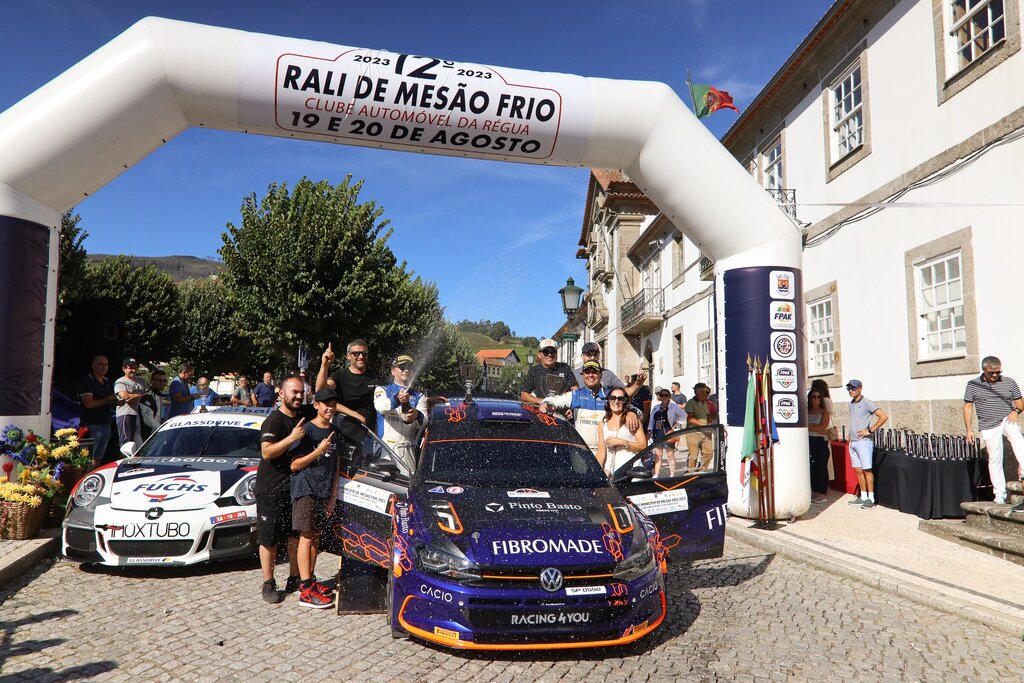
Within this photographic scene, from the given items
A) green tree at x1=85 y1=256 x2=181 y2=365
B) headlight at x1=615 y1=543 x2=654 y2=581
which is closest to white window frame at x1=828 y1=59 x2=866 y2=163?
headlight at x1=615 y1=543 x2=654 y2=581

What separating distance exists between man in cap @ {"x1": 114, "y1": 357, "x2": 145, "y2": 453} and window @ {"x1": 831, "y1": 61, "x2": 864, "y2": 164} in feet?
40.1

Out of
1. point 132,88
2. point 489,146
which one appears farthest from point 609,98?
point 132,88

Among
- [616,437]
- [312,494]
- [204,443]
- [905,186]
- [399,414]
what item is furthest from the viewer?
[905,186]

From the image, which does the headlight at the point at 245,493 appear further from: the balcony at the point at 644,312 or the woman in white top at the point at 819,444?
the balcony at the point at 644,312

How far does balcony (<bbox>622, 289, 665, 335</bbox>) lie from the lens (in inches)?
944

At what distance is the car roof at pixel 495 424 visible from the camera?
5.43m

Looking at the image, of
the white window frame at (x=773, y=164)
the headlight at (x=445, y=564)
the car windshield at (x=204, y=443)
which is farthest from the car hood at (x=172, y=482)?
the white window frame at (x=773, y=164)

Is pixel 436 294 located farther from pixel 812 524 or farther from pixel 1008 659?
pixel 1008 659

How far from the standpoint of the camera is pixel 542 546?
3930 millimetres

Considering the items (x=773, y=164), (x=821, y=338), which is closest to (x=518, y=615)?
(x=821, y=338)

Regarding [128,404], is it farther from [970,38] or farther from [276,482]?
[970,38]

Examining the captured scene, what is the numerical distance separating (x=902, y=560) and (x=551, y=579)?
4.18 m

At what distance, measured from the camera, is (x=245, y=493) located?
5797 millimetres

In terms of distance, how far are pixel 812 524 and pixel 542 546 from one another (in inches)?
203
